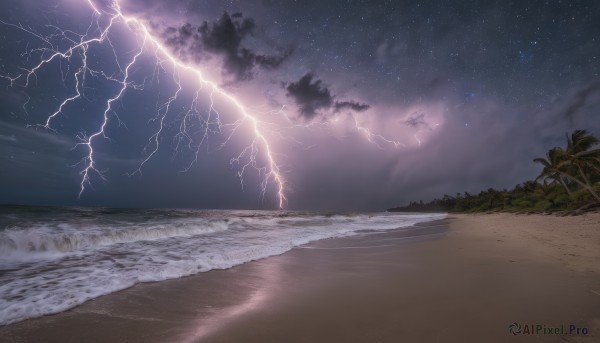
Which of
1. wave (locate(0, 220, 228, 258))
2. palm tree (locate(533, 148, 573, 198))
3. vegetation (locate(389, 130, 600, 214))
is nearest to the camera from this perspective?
wave (locate(0, 220, 228, 258))

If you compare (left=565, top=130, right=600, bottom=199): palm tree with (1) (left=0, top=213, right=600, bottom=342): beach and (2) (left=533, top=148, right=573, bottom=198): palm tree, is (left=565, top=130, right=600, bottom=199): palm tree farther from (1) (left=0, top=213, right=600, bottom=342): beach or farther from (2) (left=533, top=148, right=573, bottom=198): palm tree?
(1) (left=0, top=213, right=600, bottom=342): beach

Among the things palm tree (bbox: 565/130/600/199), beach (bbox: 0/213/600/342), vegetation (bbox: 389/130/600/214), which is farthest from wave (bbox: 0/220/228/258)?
palm tree (bbox: 565/130/600/199)

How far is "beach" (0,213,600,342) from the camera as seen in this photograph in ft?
8.02

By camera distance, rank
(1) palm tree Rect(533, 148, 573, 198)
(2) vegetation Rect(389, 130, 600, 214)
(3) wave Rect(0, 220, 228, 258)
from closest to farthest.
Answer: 1. (3) wave Rect(0, 220, 228, 258)
2. (2) vegetation Rect(389, 130, 600, 214)
3. (1) palm tree Rect(533, 148, 573, 198)

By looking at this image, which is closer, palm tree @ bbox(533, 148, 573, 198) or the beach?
the beach

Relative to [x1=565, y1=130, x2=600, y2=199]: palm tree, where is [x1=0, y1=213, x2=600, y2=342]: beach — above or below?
below

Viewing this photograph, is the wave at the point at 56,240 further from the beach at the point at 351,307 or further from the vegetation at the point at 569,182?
the vegetation at the point at 569,182

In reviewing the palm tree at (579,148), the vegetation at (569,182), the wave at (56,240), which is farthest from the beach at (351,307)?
the palm tree at (579,148)

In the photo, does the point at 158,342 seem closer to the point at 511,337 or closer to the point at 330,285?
the point at 330,285

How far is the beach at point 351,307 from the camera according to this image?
2443 millimetres

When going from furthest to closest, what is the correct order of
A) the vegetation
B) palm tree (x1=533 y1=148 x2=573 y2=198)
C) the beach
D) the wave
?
palm tree (x1=533 y1=148 x2=573 y2=198)
the vegetation
the wave
the beach

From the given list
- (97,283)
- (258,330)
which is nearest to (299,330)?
(258,330)

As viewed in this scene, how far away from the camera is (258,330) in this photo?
8.48 feet

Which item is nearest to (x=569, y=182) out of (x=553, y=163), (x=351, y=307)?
(x=553, y=163)
